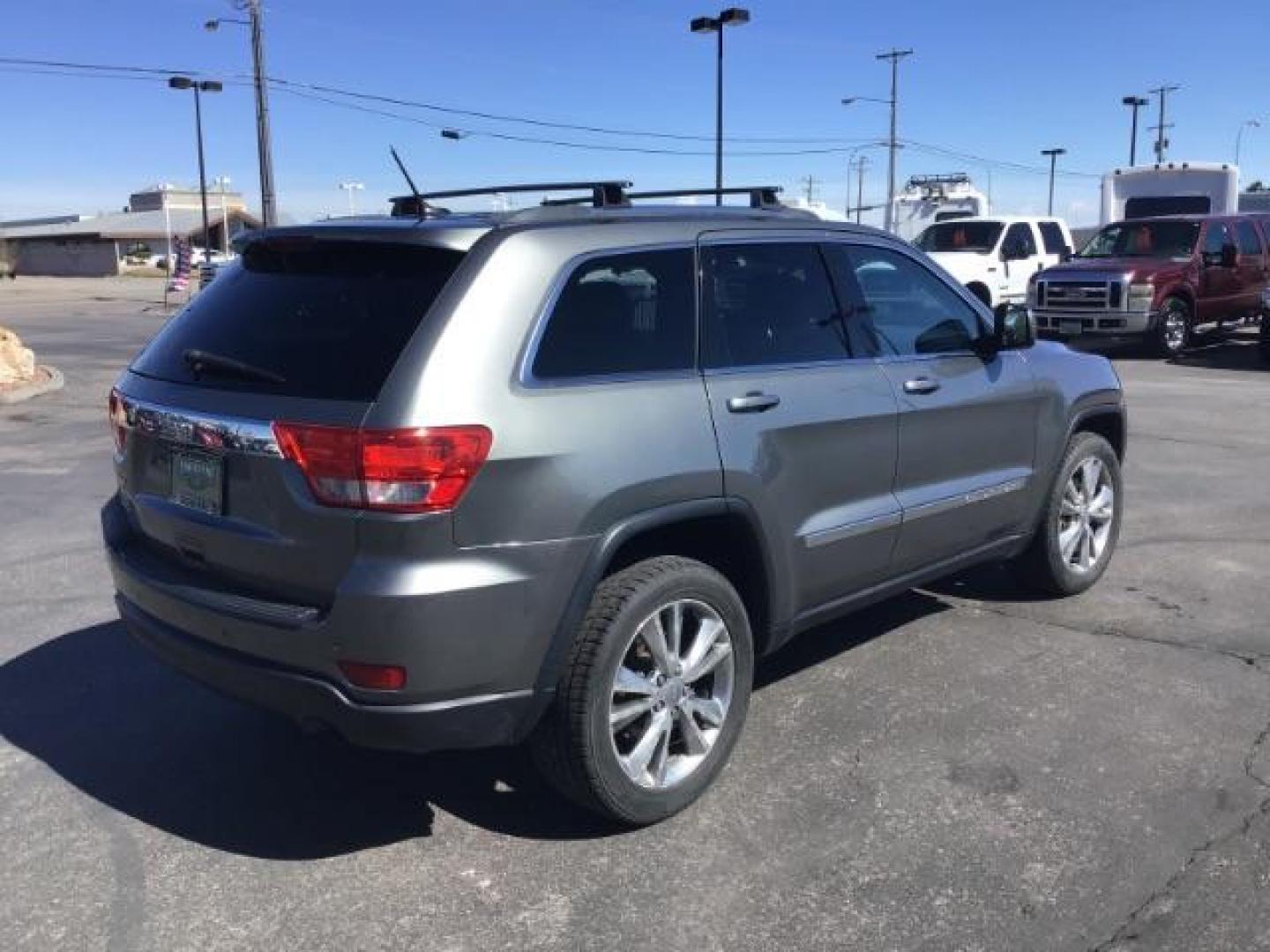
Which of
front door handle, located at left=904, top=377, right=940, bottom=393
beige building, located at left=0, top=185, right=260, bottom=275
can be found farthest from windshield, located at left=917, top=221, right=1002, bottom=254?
beige building, located at left=0, top=185, right=260, bottom=275

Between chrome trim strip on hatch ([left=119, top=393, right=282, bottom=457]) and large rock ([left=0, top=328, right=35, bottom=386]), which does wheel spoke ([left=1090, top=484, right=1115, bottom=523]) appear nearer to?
chrome trim strip on hatch ([left=119, top=393, right=282, bottom=457])

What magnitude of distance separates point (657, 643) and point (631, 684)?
145mm

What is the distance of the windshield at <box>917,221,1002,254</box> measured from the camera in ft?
67.4

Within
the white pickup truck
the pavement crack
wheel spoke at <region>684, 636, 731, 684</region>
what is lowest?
the pavement crack

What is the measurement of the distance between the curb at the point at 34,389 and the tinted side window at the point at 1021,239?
594 inches

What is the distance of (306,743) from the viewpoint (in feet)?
13.5

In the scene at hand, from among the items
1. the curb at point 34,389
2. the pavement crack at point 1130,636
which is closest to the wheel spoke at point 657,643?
the pavement crack at point 1130,636

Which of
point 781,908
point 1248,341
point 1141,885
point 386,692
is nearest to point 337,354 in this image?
point 386,692

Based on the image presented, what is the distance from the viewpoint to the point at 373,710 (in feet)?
9.84

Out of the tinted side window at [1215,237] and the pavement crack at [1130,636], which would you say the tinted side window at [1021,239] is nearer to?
the tinted side window at [1215,237]

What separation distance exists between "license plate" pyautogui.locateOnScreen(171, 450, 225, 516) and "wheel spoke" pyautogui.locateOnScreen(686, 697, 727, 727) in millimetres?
1512

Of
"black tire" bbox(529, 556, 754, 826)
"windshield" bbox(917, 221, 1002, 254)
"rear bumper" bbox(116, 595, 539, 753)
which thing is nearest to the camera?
"rear bumper" bbox(116, 595, 539, 753)

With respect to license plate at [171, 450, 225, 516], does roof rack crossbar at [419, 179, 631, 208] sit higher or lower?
higher

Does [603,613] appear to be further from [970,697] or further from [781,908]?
[970,697]
